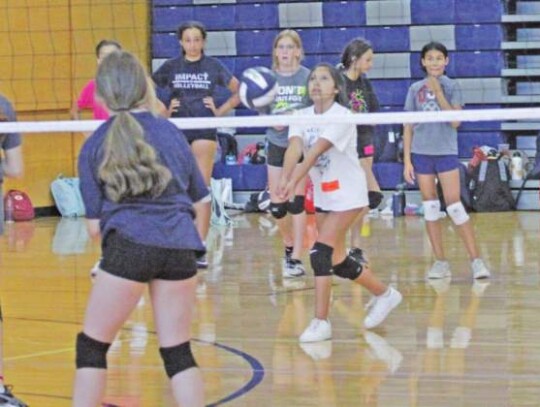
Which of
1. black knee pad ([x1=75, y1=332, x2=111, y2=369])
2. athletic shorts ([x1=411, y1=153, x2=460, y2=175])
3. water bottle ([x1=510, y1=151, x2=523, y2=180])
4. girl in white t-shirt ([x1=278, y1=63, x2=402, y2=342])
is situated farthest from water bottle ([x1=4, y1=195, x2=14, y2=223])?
black knee pad ([x1=75, y1=332, x2=111, y2=369])

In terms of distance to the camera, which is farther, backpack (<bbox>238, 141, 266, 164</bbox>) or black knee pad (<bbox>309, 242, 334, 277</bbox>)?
backpack (<bbox>238, 141, 266, 164</bbox>)

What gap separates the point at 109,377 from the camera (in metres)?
6.14

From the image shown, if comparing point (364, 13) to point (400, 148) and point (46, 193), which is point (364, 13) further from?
point (46, 193)

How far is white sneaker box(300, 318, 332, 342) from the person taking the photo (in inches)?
276

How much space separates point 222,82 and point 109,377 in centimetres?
430

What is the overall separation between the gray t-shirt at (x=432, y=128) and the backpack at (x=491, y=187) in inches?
220

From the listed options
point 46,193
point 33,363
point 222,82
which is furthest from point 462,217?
point 46,193

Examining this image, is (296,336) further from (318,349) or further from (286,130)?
(286,130)

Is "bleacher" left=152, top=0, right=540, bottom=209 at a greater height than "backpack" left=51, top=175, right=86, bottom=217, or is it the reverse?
"bleacher" left=152, top=0, right=540, bottom=209

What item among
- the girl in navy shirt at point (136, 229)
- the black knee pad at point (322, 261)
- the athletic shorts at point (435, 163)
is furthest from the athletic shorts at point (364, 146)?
the girl in navy shirt at point (136, 229)

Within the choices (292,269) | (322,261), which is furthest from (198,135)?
(322,261)

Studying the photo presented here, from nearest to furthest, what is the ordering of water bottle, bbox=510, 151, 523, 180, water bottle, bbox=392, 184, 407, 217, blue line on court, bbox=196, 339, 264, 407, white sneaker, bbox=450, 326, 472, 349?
blue line on court, bbox=196, 339, 264, 407 → white sneaker, bbox=450, 326, 472, 349 → water bottle, bbox=392, 184, 407, 217 → water bottle, bbox=510, 151, 523, 180

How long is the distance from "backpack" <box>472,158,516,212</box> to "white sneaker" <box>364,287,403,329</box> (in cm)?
780

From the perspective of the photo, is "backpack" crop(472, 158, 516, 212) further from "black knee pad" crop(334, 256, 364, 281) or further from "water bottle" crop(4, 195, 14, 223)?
"black knee pad" crop(334, 256, 364, 281)
